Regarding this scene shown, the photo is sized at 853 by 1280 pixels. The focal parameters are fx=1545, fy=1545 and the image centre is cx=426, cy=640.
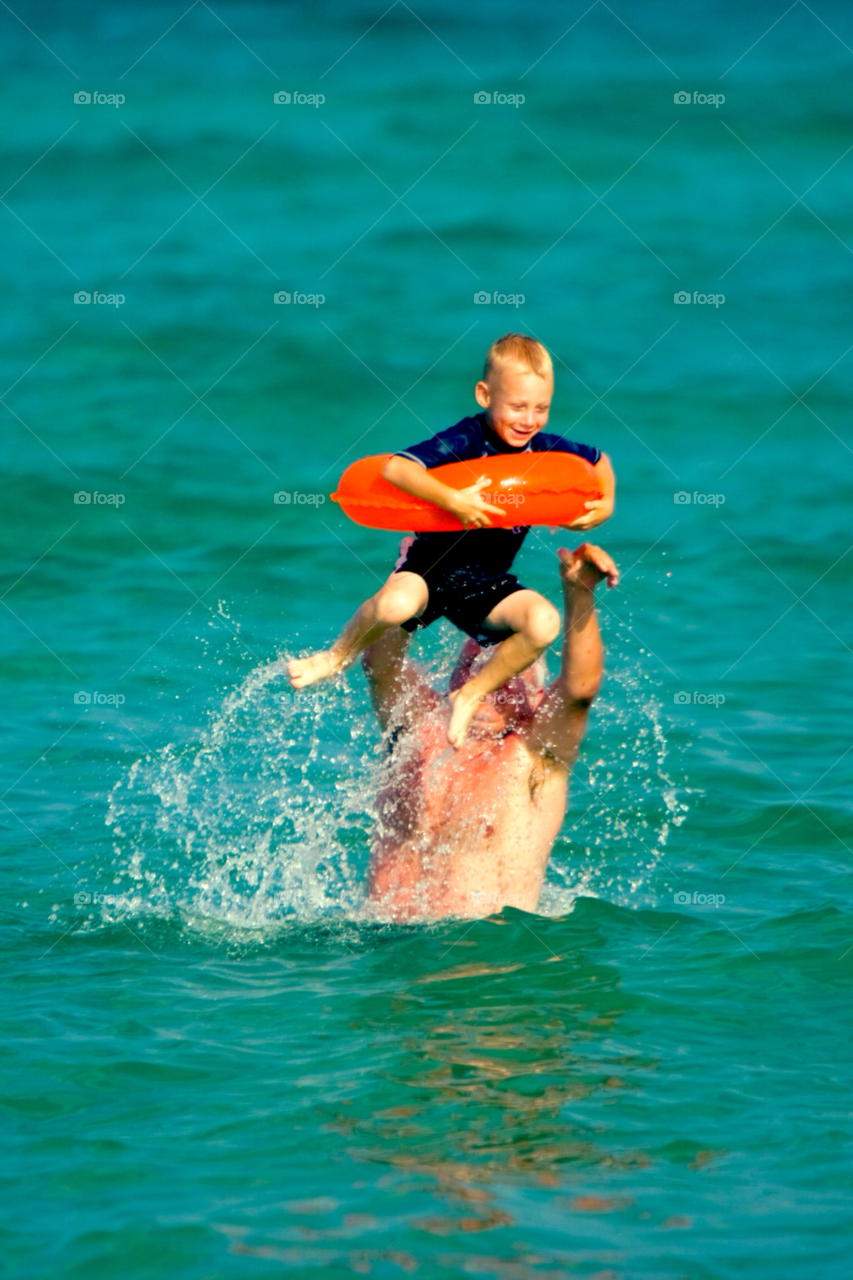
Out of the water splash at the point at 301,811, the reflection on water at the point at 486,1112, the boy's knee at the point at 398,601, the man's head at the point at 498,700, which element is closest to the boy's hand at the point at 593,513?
the boy's knee at the point at 398,601

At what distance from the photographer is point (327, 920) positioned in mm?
7500

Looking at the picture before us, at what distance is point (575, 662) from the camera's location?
679 centimetres

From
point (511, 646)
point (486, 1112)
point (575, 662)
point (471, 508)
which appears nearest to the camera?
point (486, 1112)

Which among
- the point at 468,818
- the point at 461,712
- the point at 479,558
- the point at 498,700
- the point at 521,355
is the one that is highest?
the point at 521,355

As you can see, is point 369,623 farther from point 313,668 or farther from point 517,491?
point 517,491

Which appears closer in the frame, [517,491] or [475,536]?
[517,491]

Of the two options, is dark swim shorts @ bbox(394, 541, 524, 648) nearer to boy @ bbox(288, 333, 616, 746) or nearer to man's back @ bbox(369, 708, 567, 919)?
boy @ bbox(288, 333, 616, 746)

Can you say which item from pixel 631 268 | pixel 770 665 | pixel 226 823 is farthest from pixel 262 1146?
pixel 631 268

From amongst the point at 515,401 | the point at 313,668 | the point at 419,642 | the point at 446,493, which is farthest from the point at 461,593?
the point at 419,642

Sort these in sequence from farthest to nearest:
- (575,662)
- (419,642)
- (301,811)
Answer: (419,642)
(301,811)
(575,662)

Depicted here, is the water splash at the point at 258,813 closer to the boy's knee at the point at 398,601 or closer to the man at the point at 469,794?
the man at the point at 469,794

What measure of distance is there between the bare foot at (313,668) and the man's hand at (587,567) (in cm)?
106

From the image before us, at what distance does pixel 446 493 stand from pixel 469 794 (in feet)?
5.19

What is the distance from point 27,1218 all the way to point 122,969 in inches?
78.7
